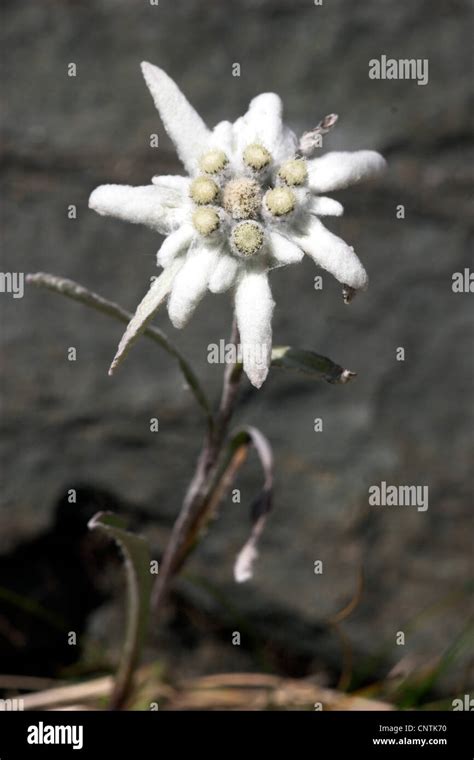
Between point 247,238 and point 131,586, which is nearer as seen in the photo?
point 247,238

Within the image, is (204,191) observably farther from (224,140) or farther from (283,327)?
(283,327)

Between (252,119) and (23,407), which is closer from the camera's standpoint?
(252,119)

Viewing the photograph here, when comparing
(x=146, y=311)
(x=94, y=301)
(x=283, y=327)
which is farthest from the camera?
(x=283, y=327)

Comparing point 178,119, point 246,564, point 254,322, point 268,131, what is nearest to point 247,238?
point 254,322

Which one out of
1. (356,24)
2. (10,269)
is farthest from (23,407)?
(356,24)

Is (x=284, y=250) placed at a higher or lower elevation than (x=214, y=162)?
lower

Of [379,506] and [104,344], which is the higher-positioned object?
[104,344]

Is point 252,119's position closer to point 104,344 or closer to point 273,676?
point 104,344
